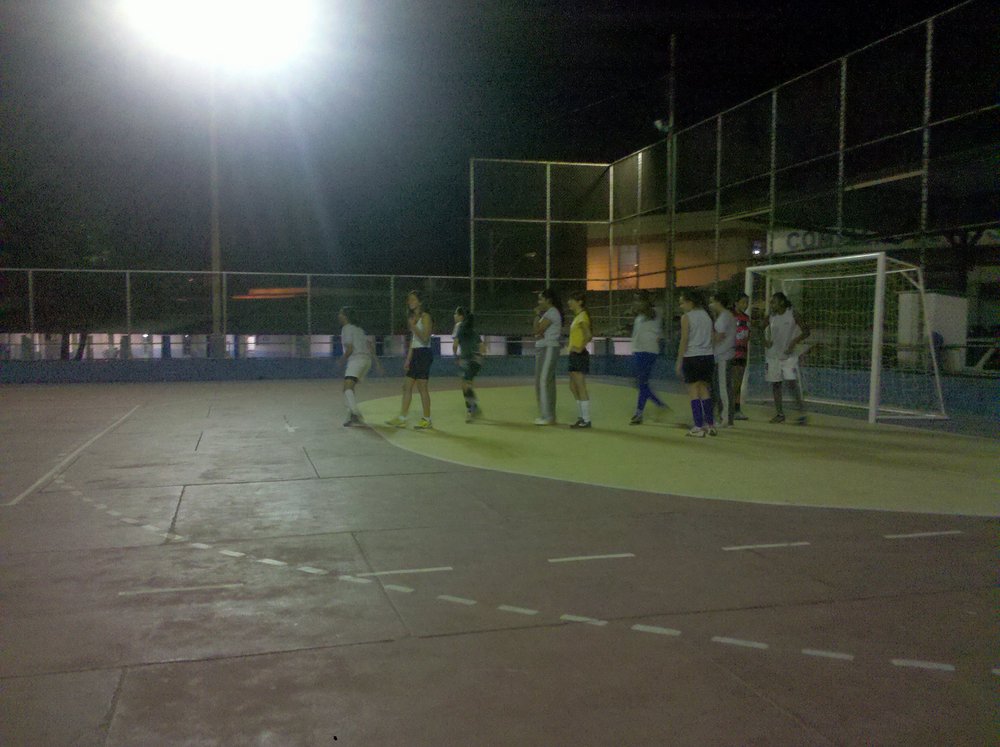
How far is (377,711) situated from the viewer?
3018mm

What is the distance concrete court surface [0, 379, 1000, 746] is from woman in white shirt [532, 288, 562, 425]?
3.89 metres

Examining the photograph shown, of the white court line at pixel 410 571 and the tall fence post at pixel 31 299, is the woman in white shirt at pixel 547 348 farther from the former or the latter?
the tall fence post at pixel 31 299

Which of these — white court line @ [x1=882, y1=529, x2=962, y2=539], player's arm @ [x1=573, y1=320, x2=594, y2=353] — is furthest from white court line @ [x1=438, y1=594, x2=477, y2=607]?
player's arm @ [x1=573, y1=320, x2=594, y2=353]

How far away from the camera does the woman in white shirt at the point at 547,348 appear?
→ 1083 centimetres

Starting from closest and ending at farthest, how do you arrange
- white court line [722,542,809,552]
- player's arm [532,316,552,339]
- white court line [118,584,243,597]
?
white court line [118,584,243,597], white court line [722,542,809,552], player's arm [532,316,552,339]

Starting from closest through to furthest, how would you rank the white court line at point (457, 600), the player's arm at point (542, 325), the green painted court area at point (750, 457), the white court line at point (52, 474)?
the white court line at point (457, 600), the white court line at point (52, 474), the green painted court area at point (750, 457), the player's arm at point (542, 325)

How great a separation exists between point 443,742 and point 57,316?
21121mm

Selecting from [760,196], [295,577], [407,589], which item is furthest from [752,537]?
[760,196]

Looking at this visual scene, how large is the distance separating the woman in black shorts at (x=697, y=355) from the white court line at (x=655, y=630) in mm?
6320

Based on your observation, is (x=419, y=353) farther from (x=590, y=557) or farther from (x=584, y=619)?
(x=584, y=619)

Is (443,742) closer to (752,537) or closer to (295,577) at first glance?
(295,577)

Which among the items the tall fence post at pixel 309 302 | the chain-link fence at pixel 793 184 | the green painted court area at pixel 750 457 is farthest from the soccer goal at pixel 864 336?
the tall fence post at pixel 309 302

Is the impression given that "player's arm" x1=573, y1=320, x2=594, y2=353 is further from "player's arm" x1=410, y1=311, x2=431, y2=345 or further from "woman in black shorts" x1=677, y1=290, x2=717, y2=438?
"player's arm" x1=410, y1=311, x2=431, y2=345

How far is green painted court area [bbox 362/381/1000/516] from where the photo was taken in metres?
6.85
